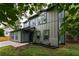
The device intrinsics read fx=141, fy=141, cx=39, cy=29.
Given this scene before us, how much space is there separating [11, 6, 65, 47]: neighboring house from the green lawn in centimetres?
8

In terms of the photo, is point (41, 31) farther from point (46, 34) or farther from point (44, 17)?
point (44, 17)

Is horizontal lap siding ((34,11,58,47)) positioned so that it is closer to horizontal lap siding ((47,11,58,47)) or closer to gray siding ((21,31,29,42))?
horizontal lap siding ((47,11,58,47))

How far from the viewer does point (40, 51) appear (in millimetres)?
1827

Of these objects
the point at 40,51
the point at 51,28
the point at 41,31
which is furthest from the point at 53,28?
the point at 40,51

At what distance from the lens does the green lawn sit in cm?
180

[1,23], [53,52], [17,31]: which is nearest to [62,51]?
[53,52]

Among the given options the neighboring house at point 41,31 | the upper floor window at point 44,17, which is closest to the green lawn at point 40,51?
the neighboring house at point 41,31

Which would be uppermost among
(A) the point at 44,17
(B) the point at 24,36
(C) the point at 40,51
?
(A) the point at 44,17

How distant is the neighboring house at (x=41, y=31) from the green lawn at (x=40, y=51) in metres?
0.08

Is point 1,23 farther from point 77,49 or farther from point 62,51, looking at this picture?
point 77,49

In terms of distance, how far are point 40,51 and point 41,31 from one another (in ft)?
0.85

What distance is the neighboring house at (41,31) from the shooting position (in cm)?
179

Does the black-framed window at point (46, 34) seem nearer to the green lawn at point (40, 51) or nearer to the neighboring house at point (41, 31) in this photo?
the neighboring house at point (41, 31)

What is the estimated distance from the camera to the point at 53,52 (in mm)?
1812
